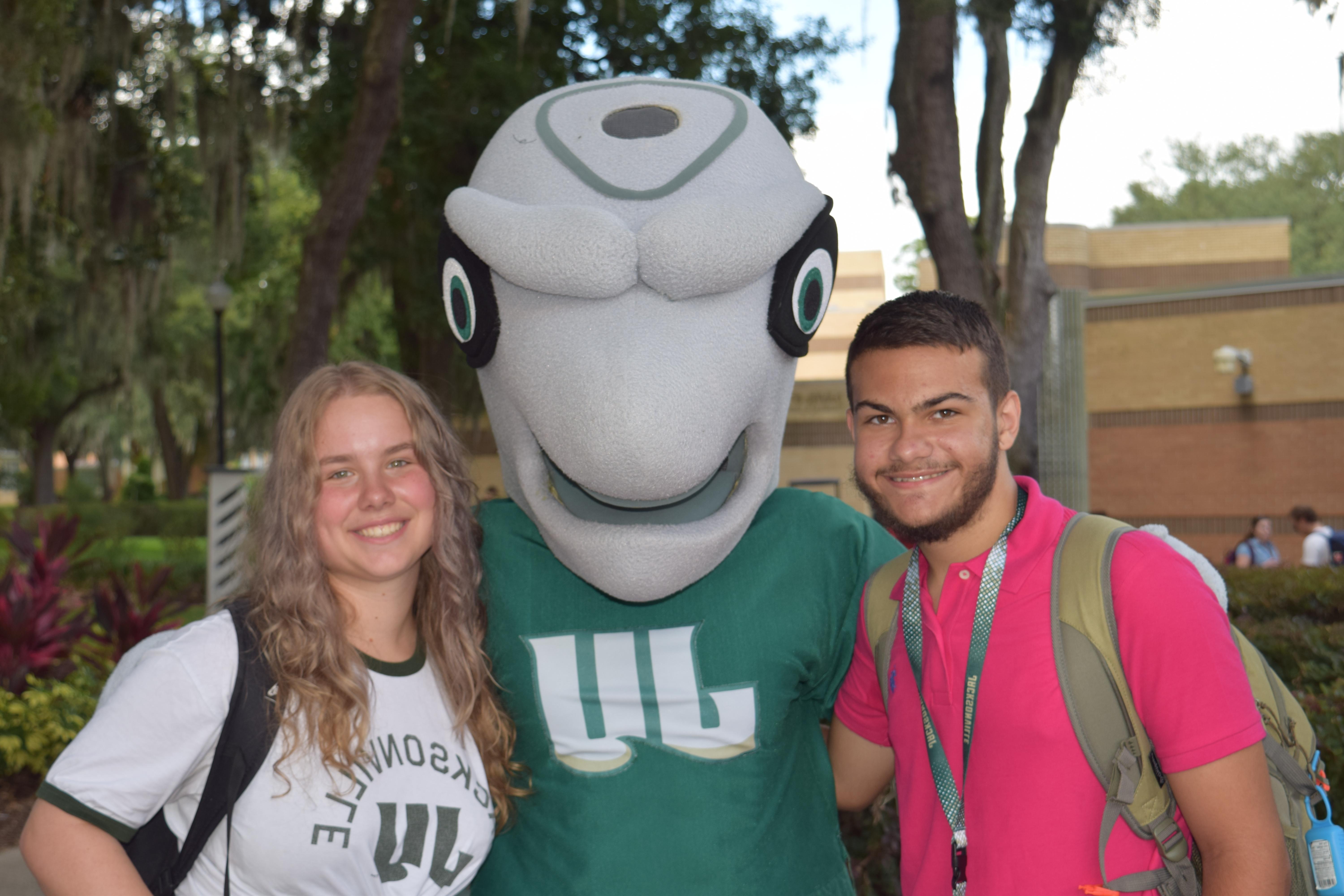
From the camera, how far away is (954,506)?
1926 mm

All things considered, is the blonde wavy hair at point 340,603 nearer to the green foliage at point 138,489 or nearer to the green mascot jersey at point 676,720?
the green mascot jersey at point 676,720

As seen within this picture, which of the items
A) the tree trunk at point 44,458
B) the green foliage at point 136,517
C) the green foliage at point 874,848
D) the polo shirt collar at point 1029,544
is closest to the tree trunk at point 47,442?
the tree trunk at point 44,458

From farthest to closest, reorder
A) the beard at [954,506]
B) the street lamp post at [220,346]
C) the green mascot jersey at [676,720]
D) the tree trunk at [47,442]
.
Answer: the tree trunk at [47,442]
the street lamp post at [220,346]
the green mascot jersey at [676,720]
the beard at [954,506]

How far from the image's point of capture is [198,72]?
11344mm

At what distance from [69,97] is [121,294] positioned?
207 inches

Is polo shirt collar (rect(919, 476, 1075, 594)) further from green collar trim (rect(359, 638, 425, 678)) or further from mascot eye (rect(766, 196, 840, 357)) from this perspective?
green collar trim (rect(359, 638, 425, 678))

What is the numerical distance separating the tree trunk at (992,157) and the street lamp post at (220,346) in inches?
399

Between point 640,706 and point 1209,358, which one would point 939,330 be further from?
point 1209,358

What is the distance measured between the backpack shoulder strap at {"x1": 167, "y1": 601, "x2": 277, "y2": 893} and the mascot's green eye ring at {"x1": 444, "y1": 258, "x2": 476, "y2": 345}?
85cm

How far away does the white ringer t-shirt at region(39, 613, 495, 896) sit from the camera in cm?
171

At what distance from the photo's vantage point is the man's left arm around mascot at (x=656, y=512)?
83.5 inches

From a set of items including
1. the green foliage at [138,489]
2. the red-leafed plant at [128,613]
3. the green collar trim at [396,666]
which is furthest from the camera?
the green foliage at [138,489]

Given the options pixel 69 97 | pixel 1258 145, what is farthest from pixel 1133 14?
pixel 1258 145

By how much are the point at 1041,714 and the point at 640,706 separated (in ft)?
2.65
